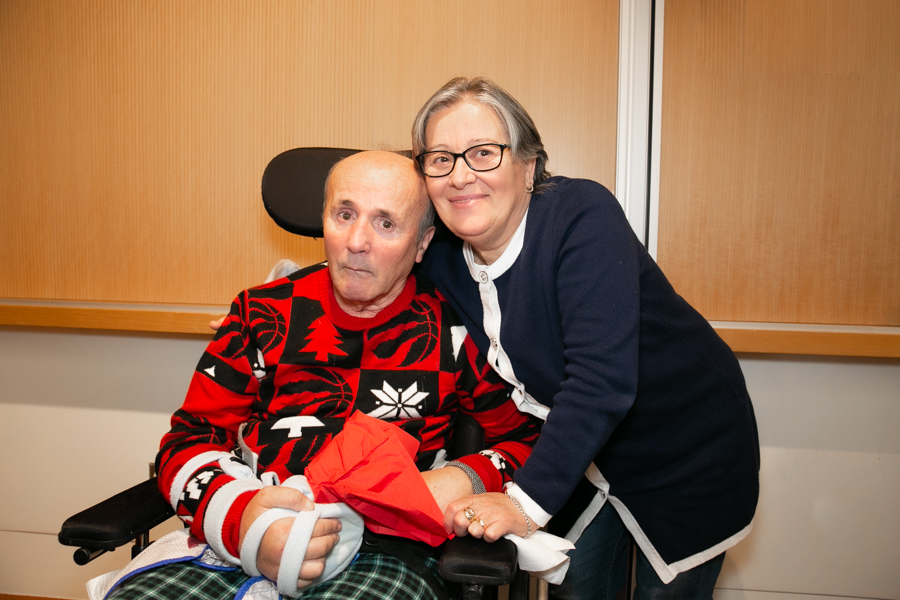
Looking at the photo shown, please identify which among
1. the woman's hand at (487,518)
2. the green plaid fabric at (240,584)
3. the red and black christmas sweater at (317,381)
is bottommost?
the green plaid fabric at (240,584)

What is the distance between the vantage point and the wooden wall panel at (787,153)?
1.80 m

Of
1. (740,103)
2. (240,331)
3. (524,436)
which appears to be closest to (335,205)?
Answer: (240,331)

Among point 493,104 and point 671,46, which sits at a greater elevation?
point 671,46

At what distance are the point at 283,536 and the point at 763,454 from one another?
1733 millimetres

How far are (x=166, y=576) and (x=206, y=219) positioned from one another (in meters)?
1.39

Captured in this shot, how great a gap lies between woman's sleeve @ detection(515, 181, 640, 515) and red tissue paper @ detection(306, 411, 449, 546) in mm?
199

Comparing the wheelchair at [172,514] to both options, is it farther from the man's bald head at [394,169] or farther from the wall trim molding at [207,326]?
the wall trim molding at [207,326]

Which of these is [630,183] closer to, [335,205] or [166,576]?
[335,205]

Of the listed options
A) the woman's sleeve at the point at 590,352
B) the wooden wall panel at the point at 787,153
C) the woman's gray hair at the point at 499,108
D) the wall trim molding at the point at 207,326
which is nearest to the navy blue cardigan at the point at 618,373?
the woman's sleeve at the point at 590,352

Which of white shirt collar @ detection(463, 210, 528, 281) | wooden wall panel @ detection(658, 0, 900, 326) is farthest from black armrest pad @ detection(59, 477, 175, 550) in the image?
wooden wall panel @ detection(658, 0, 900, 326)

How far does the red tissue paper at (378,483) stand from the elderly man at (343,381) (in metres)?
0.09

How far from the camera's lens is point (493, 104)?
113 cm

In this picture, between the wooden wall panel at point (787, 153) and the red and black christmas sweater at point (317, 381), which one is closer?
the red and black christmas sweater at point (317, 381)

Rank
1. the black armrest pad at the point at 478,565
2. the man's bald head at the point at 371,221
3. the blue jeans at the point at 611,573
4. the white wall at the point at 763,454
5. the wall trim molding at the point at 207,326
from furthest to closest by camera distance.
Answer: the white wall at the point at 763,454
the wall trim molding at the point at 207,326
the blue jeans at the point at 611,573
the man's bald head at the point at 371,221
the black armrest pad at the point at 478,565
